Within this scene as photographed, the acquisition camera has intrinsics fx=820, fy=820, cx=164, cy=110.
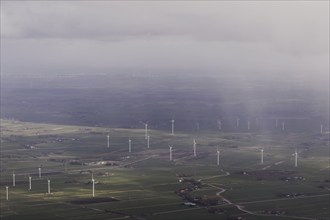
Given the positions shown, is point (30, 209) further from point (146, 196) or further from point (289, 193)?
point (289, 193)

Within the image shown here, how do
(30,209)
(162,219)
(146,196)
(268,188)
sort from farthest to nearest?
(268,188) < (146,196) < (30,209) < (162,219)

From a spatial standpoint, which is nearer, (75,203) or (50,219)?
(50,219)

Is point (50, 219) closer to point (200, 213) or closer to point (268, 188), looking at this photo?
point (200, 213)

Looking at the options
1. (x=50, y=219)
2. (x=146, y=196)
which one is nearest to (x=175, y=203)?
(x=146, y=196)

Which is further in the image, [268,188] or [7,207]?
[268,188]

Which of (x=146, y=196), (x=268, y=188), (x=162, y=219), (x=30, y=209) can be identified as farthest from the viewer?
(x=268, y=188)

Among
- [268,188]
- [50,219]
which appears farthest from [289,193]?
[50,219]

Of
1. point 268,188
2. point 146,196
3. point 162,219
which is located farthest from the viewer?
point 268,188

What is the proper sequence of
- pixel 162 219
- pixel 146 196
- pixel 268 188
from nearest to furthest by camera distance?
1. pixel 162 219
2. pixel 146 196
3. pixel 268 188
